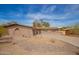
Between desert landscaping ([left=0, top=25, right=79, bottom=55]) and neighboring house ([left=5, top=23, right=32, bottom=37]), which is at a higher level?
neighboring house ([left=5, top=23, right=32, bottom=37])

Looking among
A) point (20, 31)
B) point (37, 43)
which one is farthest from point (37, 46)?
point (20, 31)

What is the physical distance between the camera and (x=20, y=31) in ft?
6.48

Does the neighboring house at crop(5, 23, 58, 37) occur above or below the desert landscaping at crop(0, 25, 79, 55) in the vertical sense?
above

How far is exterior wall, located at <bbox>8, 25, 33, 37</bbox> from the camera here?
77.5 inches

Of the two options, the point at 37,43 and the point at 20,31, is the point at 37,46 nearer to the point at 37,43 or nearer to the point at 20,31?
the point at 37,43

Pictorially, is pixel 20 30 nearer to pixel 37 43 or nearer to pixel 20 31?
pixel 20 31

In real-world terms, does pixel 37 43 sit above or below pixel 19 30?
below

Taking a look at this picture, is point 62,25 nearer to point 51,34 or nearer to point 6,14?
point 51,34

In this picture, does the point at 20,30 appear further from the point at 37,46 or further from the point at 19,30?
the point at 37,46

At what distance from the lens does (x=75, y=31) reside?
1.95 metres

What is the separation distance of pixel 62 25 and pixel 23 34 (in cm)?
50

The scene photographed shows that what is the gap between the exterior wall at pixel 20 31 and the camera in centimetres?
197

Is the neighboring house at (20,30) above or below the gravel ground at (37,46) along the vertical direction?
above

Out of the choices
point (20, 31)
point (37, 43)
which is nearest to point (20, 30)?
point (20, 31)
